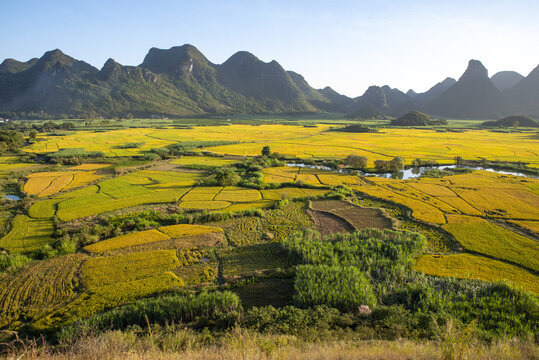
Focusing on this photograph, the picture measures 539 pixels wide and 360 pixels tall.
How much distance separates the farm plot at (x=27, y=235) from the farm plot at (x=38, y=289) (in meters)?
3.73

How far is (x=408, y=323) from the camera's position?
1198cm

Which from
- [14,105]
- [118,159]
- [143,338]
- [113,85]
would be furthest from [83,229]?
[14,105]

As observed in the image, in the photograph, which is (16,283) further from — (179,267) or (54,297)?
(179,267)

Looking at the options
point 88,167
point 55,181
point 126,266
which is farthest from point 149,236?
point 88,167

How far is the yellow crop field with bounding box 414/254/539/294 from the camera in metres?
16.5

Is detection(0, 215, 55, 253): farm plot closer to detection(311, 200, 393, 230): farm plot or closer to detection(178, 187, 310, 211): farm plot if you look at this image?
detection(178, 187, 310, 211): farm plot

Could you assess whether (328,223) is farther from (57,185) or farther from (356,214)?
(57,185)

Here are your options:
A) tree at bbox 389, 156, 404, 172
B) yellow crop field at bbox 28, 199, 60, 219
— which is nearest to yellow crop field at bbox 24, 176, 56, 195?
yellow crop field at bbox 28, 199, 60, 219

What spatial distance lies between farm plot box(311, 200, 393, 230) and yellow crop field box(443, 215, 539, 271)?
18.1 feet

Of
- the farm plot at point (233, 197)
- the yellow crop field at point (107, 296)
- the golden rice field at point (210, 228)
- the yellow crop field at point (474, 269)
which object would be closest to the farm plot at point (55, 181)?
the golden rice field at point (210, 228)

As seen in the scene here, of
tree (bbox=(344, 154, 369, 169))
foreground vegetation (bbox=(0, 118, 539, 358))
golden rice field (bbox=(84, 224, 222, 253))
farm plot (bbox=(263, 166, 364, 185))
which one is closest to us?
foreground vegetation (bbox=(0, 118, 539, 358))

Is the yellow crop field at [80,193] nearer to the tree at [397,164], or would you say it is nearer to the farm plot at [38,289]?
the farm plot at [38,289]

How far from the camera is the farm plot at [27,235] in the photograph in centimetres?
2069

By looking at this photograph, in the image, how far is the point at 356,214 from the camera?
28.0 m
